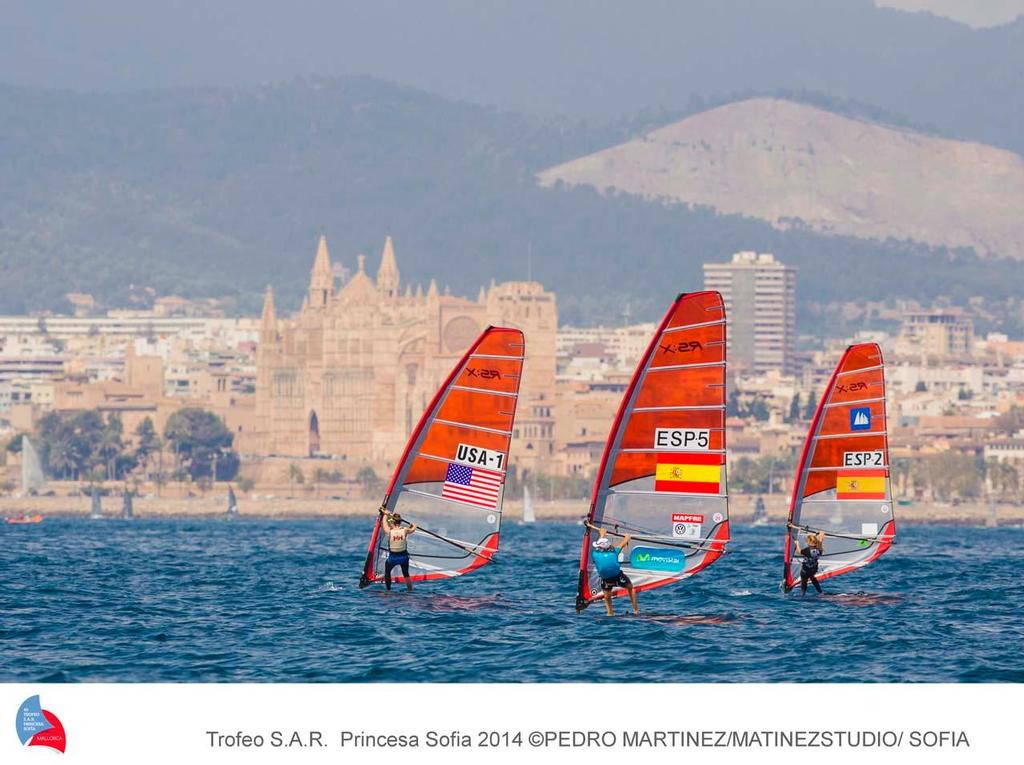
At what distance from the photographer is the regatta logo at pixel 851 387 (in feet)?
125

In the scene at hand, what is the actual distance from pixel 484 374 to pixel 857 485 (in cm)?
664

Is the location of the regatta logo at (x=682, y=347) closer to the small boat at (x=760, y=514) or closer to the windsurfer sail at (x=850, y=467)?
the windsurfer sail at (x=850, y=467)

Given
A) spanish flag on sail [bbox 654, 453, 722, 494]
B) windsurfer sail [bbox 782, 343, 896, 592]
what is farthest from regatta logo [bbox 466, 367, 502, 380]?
windsurfer sail [bbox 782, 343, 896, 592]

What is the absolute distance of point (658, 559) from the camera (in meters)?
33.2

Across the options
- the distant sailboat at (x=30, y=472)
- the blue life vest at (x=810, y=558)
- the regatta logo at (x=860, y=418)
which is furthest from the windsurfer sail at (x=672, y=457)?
the distant sailboat at (x=30, y=472)

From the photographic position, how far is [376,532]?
3631cm

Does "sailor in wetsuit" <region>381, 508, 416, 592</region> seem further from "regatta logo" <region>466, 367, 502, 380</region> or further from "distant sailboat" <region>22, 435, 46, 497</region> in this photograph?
"distant sailboat" <region>22, 435, 46, 497</region>

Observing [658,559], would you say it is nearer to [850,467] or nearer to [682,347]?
[682,347]

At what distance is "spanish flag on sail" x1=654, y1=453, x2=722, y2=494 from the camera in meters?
32.8

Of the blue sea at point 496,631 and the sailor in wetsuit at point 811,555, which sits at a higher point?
the sailor in wetsuit at point 811,555

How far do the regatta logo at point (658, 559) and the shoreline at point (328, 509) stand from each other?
13413cm
